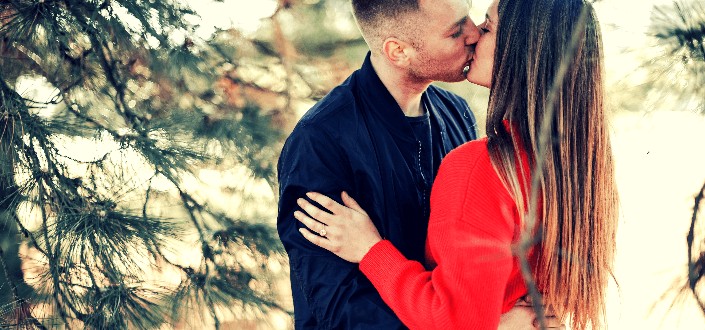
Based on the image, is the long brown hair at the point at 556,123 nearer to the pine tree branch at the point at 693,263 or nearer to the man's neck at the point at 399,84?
the man's neck at the point at 399,84

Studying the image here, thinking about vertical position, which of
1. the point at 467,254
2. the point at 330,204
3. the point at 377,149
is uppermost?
the point at 377,149

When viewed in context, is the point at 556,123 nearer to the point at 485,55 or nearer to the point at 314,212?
the point at 485,55

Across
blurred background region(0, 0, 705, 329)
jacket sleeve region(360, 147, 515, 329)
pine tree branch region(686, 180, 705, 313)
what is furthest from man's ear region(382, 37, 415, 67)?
pine tree branch region(686, 180, 705, 313)

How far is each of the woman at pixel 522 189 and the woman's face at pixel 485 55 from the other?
69 millimetres

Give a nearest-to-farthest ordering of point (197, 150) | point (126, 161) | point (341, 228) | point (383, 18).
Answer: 1. point (341, 228)
2. point (383, 18)
3. point (126, 161)
4. point (197, 150)

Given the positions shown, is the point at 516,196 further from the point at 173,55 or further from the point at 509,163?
the point at 173,55

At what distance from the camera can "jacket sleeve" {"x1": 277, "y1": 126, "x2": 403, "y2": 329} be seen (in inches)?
47.8

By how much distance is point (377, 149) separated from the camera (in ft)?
4.29

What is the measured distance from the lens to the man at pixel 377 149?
48.8 inches

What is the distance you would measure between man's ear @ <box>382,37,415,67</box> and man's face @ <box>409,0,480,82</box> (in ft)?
0.04

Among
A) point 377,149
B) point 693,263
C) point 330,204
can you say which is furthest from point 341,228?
point 693,263

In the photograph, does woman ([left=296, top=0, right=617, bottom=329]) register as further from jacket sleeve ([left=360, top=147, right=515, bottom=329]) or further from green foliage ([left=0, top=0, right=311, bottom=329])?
green foliage ([left=0, top=0, right=311, bottom=329])

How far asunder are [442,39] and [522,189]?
0.41 metres

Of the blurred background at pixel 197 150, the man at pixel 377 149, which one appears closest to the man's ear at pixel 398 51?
the man at pixel 377 149
